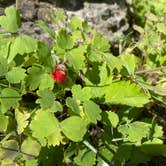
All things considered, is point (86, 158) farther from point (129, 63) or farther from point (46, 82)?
point (129, 63)

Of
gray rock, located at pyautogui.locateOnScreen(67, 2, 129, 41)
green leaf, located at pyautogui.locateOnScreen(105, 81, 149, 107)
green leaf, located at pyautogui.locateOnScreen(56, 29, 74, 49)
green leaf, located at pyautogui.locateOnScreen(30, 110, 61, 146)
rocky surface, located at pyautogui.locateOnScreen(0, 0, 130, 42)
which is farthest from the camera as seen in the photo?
gray rock, located at pyautogui.locateOnScreen(67, 2, 129, 41)

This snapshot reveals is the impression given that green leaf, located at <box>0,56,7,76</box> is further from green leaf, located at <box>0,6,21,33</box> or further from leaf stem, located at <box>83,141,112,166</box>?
leaf stem, located at <box>83,141,112,166</box>

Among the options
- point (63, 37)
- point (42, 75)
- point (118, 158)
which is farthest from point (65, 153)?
point (63, 37)

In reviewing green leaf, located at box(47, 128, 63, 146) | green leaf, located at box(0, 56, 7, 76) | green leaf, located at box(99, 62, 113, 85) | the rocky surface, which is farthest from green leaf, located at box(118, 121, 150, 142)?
the rocky surface

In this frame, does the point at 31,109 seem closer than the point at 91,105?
No

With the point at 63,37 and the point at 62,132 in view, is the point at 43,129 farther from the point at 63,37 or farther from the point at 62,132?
the point at 63,37
